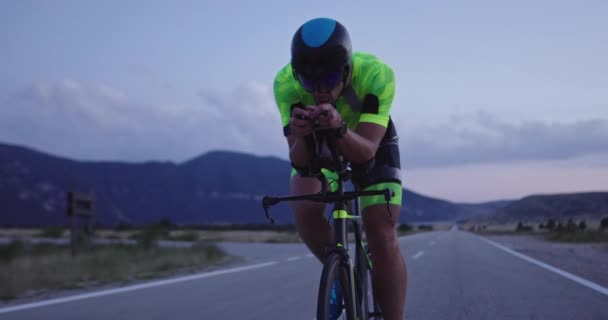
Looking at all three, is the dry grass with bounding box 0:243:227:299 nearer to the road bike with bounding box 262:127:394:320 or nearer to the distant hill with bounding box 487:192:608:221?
the road bike with bounding box 262:127:394:320

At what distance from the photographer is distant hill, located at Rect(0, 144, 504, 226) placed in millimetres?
132375

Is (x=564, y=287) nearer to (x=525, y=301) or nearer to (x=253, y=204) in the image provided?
(x=525, y=301)

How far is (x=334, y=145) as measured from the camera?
8.71 ft

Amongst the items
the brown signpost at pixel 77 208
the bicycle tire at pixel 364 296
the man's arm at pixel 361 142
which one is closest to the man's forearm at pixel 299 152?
the man's arm at pixel 361 142

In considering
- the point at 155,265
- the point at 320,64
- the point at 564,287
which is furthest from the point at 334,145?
the point at 155,265

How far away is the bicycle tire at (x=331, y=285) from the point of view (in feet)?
8.13

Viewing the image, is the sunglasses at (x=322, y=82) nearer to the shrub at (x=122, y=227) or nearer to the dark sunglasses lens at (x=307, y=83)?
the dark sunglasses lens at (x=307, y=83)

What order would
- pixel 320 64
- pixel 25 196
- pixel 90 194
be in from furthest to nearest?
pixel 25 196 → pixel 90 194 → pixel 320 64

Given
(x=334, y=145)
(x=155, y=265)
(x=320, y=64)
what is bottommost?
(x=155, y=265)

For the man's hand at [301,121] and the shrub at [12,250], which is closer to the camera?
the man's hand at [301,121]

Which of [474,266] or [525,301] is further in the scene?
[474,266]

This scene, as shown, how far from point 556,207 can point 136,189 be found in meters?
101

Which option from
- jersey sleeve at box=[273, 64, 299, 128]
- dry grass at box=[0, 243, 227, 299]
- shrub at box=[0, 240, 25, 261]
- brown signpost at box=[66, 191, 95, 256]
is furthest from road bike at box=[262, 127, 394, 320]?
shrub at box=[0, 240, 25, 261]

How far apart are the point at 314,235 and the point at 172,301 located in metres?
3.60
